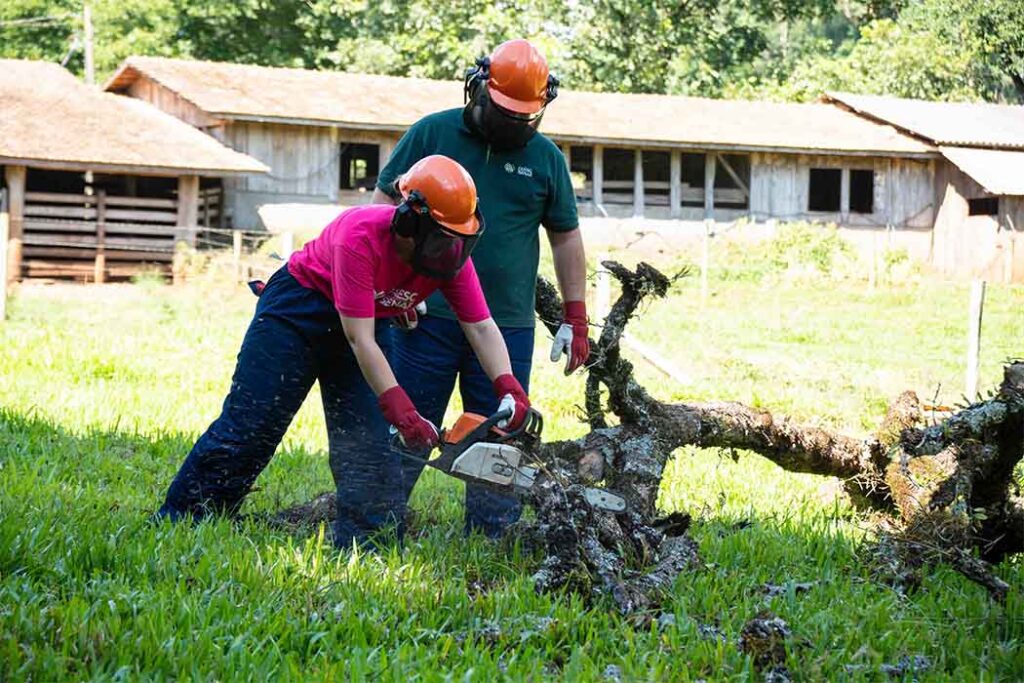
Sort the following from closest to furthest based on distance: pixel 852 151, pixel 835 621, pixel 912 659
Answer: pixel 912 659, pixel 835 621, pixel 852 151

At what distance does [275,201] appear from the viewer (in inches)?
1266

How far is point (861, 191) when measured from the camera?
39688mm

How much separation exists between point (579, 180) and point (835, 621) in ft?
116

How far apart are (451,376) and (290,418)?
2.65 feet

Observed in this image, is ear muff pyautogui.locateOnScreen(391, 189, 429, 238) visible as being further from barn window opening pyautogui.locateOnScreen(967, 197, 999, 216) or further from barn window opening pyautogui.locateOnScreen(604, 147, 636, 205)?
barn window opening pyautogui.locateOnScreen(967, 197, 999, 216)

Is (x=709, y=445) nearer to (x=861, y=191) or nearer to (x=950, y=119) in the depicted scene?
(x=950, y=119)

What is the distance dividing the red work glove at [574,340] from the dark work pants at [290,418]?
88 centimetres

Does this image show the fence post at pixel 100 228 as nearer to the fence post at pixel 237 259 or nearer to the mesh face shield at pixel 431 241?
the fence post at pixel 237 259

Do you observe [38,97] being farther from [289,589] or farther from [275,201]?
[289,589]

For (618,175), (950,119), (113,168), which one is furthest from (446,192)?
(950,119)

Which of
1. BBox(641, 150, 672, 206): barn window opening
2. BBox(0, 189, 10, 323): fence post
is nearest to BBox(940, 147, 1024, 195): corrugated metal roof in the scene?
BBox(641, 150, 672, 206): barn window opening

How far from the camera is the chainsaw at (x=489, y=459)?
509 centimetres

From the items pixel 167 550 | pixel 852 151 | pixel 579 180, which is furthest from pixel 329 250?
pixel 579 180

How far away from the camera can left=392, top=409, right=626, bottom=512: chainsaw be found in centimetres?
509
